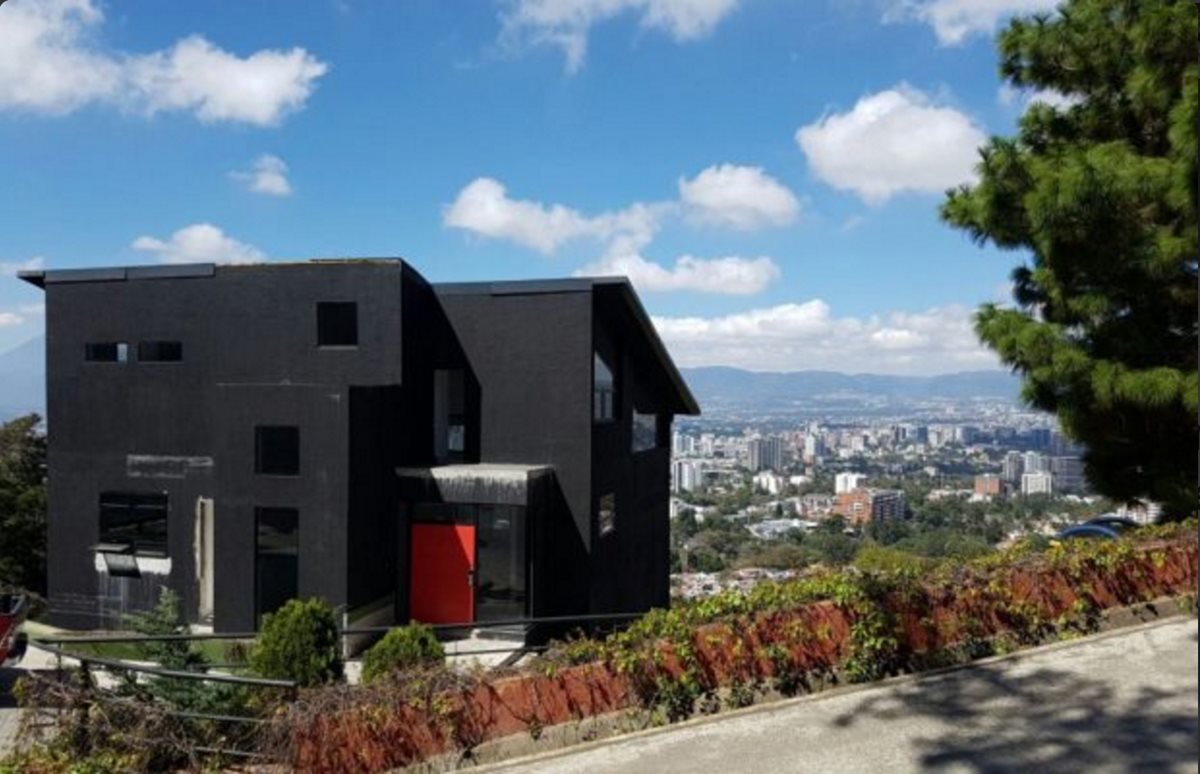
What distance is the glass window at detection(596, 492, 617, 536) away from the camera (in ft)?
57.0

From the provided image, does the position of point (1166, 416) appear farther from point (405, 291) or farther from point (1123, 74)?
point (405, 291)

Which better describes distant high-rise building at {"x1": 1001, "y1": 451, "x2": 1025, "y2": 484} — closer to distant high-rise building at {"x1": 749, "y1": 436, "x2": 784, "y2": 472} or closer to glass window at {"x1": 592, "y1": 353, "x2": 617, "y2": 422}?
distant high-rise building at {"x1": 749, "y1": 436, "x2": 784, "y2": 472}

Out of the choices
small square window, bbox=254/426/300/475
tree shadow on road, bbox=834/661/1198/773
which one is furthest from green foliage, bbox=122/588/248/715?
tree shadow on road, bbox=834/661/1198/773

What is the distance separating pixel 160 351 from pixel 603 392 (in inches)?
347

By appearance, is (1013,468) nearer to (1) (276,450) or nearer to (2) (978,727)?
(1) (276,450)

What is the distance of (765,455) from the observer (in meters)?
135

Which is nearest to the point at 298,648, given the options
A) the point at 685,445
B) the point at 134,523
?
the point at 134,523

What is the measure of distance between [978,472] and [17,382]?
18270 centimetres

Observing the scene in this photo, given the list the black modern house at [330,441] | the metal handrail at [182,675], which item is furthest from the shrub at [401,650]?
the black modern house at [330,441]

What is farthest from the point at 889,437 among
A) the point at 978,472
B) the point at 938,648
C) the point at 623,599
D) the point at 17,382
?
the point at 17,382

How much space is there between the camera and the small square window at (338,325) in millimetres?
16312

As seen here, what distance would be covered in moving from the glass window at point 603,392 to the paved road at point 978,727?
10264mm

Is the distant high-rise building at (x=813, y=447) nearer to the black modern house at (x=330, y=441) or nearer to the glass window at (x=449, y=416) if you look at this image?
the glass window at (x=449, y=416)

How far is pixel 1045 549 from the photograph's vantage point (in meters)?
8.69
